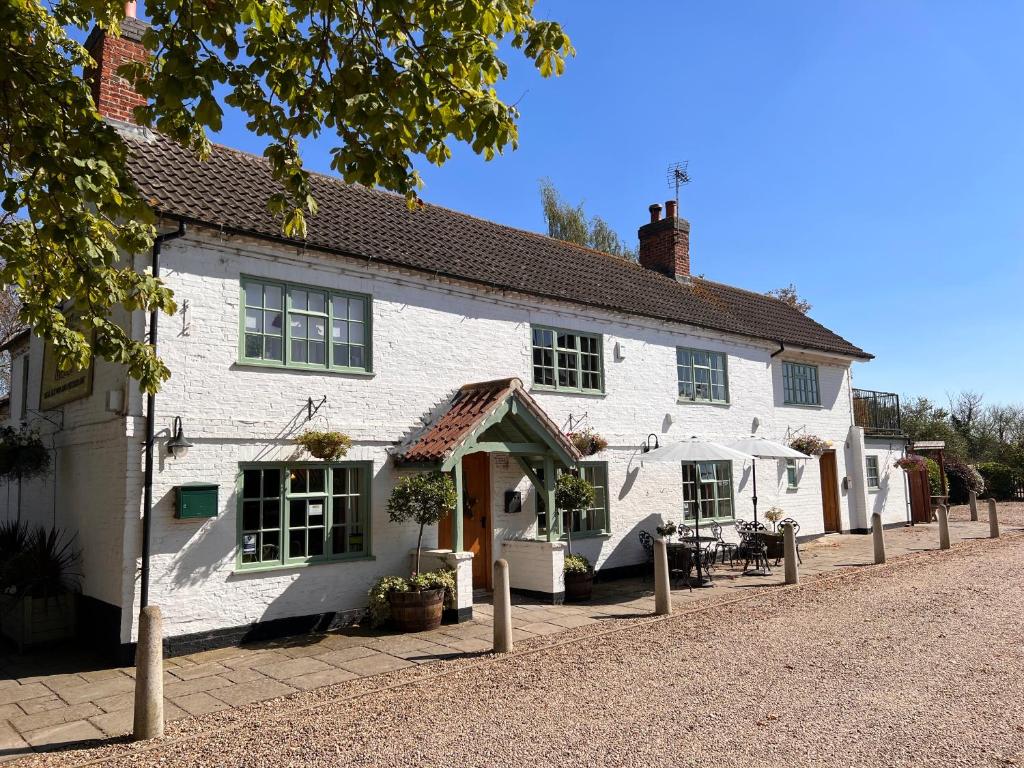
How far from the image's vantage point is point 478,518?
506 inches

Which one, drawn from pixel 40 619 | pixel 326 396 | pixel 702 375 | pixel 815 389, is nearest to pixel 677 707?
pixel 326 396

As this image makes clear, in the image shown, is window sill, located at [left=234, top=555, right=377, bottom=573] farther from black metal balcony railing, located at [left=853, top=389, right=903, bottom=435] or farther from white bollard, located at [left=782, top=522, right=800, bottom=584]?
black metal balcony railing, located at [left=853, top=389, right=903, bottom=435]

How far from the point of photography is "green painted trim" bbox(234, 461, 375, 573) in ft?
31.9

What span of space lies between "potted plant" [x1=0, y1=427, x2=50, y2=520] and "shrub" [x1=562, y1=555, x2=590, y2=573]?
8302 mm

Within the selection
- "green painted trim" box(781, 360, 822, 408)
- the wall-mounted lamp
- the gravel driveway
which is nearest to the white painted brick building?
the wall-mounted lamp


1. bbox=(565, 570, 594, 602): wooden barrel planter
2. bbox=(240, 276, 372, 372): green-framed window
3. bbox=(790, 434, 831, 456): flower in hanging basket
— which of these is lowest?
bbox=(565, 570, 594, 602): wooden barrel planter

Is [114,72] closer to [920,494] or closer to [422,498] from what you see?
[422,498]

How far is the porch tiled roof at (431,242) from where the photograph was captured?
34.1 feet

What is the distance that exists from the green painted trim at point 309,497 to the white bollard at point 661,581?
4242 millimetres

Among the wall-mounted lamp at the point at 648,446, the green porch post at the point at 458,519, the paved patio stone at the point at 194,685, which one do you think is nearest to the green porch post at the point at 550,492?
the green porch post at the point at 458,519

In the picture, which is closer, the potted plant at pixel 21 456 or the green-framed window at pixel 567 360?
the potted plant at pixel 21 456

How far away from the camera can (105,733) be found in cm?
649

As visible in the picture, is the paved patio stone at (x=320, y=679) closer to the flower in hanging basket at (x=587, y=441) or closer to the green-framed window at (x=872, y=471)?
the flower in hanging basket at (x=587, y=441)

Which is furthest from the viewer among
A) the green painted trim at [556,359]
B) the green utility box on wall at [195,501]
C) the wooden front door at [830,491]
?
the wooden front door at [830,491]
